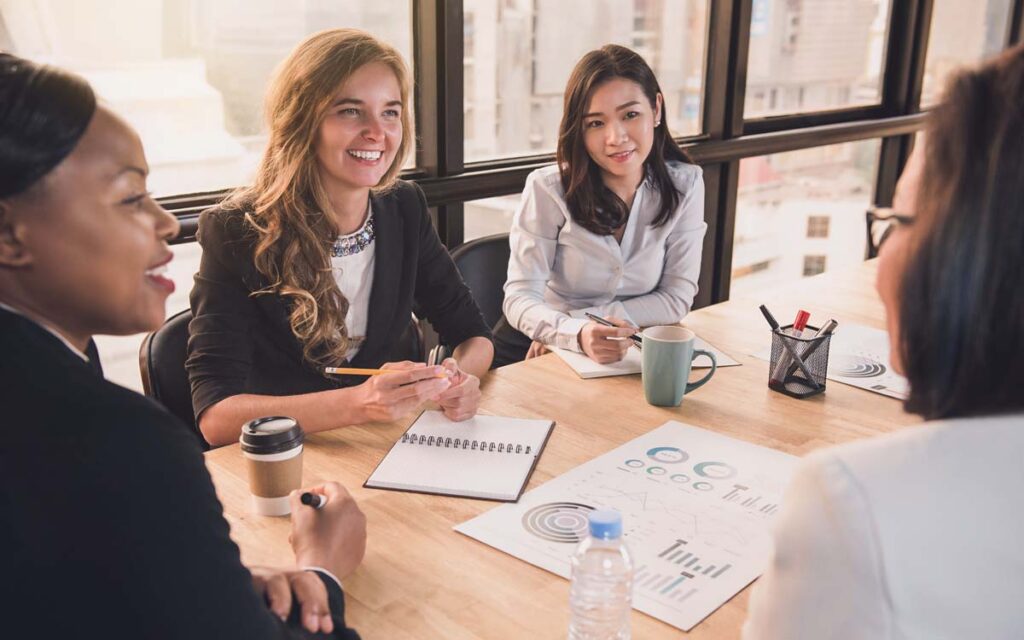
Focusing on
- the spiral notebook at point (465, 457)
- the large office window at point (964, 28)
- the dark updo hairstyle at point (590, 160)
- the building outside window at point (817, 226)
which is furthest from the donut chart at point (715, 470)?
the large office window at point (964, 28)

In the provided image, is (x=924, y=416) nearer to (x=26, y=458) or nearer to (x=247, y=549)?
(x=26, y=458)

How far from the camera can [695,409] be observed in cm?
157

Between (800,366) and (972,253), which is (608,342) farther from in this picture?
(972,253)

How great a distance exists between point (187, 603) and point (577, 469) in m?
0.73

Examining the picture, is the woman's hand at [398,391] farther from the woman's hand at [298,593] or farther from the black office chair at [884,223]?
the black office chair at [884,223]

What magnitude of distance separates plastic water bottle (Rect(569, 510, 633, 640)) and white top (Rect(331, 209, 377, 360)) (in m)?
0.95

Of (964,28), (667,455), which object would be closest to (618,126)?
(667,455)

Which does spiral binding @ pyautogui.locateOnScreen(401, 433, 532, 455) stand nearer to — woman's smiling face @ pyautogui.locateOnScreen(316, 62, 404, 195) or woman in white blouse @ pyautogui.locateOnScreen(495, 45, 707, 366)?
woman's smiling face @ pyautogui.locateOnScreen(316, 62, 404, 195)

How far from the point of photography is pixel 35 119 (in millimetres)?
709

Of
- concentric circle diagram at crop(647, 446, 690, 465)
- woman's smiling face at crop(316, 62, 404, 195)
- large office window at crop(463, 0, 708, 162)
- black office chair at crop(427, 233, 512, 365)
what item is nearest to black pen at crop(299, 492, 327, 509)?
concentric circle diagram at crop(647, 446, 690, 465)

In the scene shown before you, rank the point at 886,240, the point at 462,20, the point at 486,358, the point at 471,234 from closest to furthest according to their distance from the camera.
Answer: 1. the point at 886,240
2. the point at 486,358
3. the point at 462,20
4. the point at 471,234

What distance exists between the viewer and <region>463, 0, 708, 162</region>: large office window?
2.73 meters

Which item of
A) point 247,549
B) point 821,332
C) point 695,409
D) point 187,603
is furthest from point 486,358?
point 187,603

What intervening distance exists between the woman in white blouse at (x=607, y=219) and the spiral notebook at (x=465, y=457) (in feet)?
2.45
